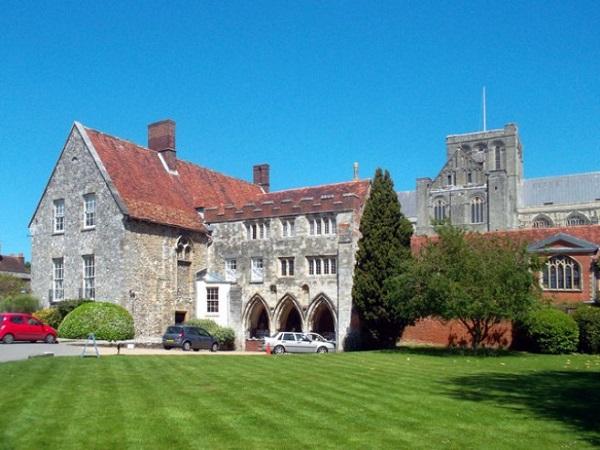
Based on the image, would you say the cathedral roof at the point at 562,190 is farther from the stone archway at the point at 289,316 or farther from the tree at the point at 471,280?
the tree at the point at 471,280

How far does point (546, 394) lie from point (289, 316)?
1039 inches

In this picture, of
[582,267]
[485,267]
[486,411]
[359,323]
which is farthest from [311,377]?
[582,267]

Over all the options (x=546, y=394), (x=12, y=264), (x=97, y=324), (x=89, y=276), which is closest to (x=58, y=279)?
(x=89, y=276)

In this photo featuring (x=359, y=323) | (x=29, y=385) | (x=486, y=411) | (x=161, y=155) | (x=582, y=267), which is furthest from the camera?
(x=161, y=155)

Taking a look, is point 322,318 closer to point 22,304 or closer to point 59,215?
point 59,215

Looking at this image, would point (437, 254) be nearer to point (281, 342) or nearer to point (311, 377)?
point (281, 342)

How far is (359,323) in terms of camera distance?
35.5 meters

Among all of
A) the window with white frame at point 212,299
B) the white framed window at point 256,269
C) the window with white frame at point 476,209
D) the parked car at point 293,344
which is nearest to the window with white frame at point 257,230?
the white framed window at point 256,269

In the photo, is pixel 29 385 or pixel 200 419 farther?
pixel 29 385

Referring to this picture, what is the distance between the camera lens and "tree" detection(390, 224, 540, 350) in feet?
89.4

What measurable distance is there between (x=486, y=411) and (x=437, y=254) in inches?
670

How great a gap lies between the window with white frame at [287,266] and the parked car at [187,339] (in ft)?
22.0

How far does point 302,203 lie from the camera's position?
37.5 metres

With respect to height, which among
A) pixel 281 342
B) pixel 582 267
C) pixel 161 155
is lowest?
pixel 281 342
